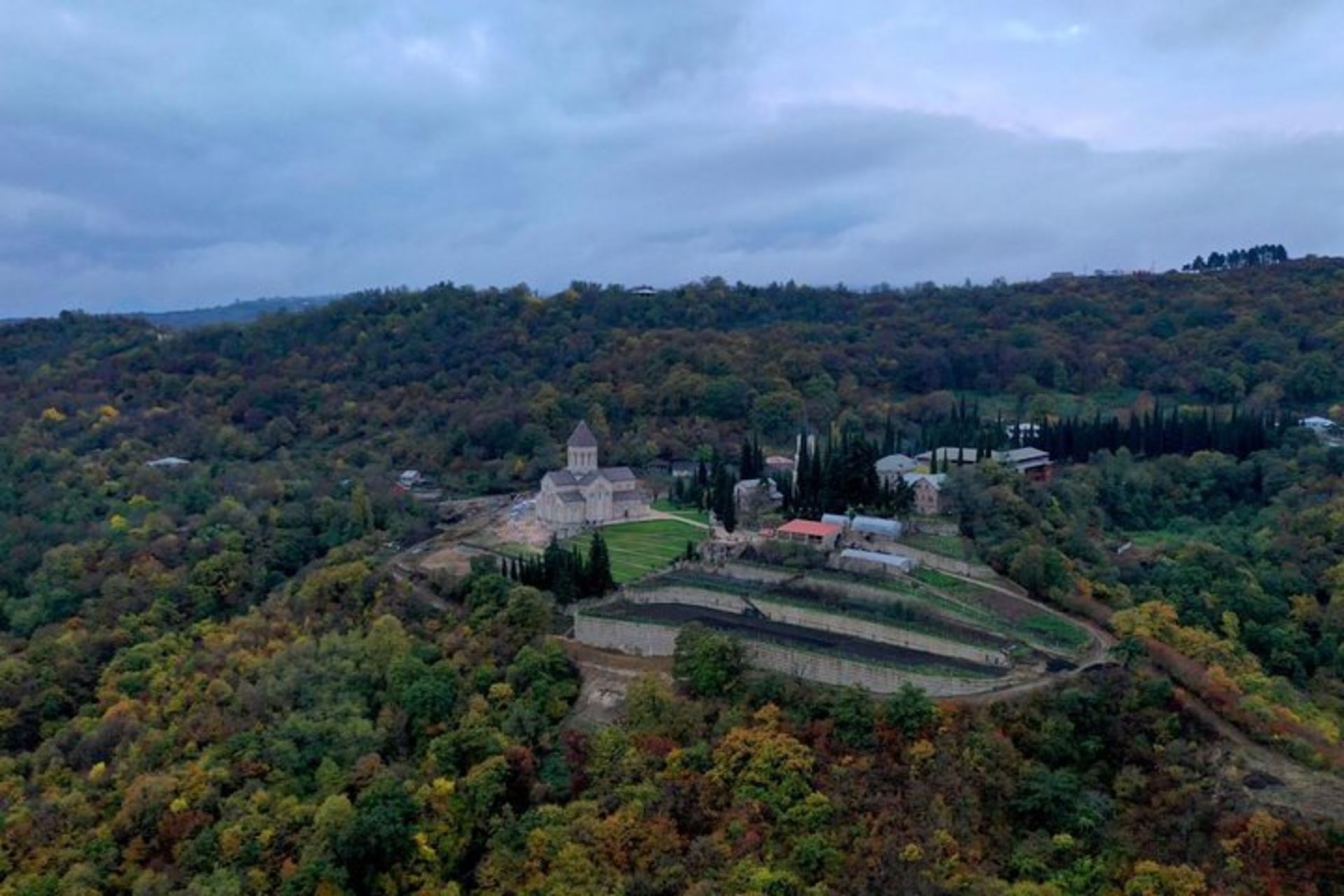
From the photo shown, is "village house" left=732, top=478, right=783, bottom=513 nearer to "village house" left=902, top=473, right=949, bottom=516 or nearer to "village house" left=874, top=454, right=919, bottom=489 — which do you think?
"village house" left=874, top=454, right=919, bottom=489

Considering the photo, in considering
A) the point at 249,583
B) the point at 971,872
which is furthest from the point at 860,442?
the point at 249,583

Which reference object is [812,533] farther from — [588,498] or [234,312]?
[234,312]

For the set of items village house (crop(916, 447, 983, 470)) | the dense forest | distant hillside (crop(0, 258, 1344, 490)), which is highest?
distant hillside (crop(0, 258, 1344, 490))

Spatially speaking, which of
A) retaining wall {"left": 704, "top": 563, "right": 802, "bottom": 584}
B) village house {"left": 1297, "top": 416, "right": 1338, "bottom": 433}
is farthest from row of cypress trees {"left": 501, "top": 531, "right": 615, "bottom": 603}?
village house {"left": 1297, "top": 416, "right": 1338, "bottom": 433}

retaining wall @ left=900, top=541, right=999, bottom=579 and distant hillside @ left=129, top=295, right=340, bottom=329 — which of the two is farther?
distant hillside @ left=129, top=295, right=340, bottom=329

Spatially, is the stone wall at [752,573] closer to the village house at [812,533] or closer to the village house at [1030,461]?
the village house at [812,533]

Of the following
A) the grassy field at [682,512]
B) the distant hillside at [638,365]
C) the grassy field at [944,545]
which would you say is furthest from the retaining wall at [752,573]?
the distant hillside at [638,365]
